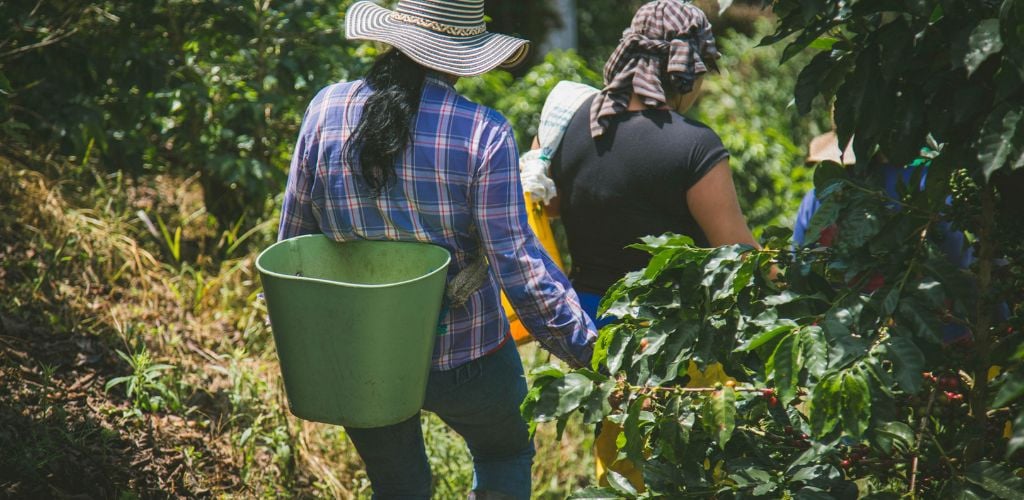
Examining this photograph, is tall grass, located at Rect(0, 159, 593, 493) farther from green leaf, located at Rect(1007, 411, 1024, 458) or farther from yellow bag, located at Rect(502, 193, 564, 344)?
green leaf, located at Rect(1007, 411, 1024, 458)

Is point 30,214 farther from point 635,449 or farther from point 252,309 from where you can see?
point 635,449

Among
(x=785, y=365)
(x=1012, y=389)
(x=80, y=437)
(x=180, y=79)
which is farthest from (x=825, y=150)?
(x=180, y=79)

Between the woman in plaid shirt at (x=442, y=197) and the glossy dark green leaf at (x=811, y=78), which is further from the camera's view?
the woman in plaid shirt at (x=442, y=197)

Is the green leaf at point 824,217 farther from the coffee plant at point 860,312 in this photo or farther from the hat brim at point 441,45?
the hat brim at point 441,45

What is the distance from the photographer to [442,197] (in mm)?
2156

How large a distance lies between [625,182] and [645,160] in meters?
0.08

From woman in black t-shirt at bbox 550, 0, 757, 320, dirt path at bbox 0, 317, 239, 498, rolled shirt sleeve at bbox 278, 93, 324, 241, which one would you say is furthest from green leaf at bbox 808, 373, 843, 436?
dirt path at bbox 0, 317, 239, 498

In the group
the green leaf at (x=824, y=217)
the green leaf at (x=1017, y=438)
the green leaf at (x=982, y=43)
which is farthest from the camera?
the green leaf at (x=824, y=217)

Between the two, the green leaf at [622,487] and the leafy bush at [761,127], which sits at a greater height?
the green leaf at [622,487]

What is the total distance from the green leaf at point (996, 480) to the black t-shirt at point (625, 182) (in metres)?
1.17

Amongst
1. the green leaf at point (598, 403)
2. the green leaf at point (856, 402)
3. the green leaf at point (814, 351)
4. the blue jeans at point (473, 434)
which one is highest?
the green leaf at point (814, 351)

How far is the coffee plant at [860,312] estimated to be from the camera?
1492 millimetres

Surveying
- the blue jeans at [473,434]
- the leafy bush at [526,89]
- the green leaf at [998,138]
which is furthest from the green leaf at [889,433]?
the leafy bush at [526,89]

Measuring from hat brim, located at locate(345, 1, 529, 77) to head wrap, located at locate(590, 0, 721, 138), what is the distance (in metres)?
0.42
